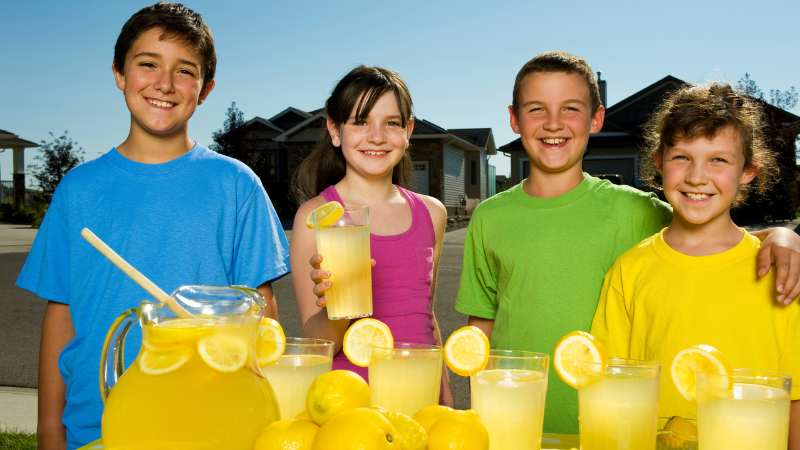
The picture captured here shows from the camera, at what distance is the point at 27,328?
29.5ft

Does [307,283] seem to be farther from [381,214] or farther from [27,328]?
[27,328]

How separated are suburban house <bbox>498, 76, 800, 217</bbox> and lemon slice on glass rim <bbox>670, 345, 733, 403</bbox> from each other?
2863 centimetres

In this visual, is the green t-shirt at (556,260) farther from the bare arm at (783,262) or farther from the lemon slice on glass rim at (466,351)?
the lemon slice on glass rim at (466,351)

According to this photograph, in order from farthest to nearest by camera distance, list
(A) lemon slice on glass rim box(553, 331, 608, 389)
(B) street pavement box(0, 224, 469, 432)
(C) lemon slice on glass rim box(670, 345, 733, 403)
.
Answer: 1. (B) street pavement box(0, 224, 469, 432)
2. (A) lemon slice on glass rim box(553, 331, 608, 389)
3. (C) lemon slice on glass rim box(670, 345, 733, 403)

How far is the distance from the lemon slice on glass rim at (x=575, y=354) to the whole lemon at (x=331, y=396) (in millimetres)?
584

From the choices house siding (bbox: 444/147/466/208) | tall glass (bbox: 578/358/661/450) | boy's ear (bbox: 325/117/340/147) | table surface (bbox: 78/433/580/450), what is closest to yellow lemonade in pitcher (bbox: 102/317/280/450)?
table surface (bbox: 78/433/580/450)

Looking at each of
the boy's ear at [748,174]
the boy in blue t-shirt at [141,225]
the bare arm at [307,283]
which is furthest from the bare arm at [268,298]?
the boy's ear at [748,174]

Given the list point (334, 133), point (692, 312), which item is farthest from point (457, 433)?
point (334, 133)

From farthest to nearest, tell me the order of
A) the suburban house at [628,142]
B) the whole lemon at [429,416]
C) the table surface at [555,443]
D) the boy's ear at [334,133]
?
1. the suburban house at [628,142]
2. the boy's ear at [334,133]
3. the table surface at [555,443]
4. the whole lemon at [429,416]

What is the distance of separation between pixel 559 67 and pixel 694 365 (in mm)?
1778

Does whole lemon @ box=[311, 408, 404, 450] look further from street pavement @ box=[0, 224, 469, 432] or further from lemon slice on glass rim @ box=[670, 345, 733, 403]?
street pavement @ box=[0, 224, 469, 432]

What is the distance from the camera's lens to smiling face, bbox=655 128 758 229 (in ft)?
8.03

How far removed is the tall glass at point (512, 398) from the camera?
156 cm

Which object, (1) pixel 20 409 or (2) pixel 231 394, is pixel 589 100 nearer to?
(2) pixel 231 394
